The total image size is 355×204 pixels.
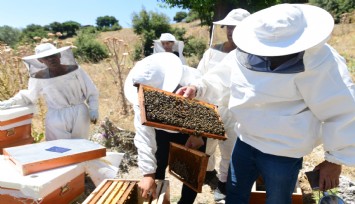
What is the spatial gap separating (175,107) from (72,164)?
123 centimetres

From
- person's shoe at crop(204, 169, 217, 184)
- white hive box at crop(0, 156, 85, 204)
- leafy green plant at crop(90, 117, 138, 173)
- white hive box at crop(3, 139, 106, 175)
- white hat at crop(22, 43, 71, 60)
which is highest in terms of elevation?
white hat at crop(22, 43, 71, 60)

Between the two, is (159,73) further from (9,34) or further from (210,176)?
(9,34)

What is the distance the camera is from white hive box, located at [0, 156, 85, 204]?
8.40ft

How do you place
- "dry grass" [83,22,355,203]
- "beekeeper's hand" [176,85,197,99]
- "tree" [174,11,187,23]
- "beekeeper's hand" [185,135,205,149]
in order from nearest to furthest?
1. "beekeeper's hand" [176,85,197,99]
2. "beekeeper's hand" [185,135,205,149]
3. "dry grass" [83,22,355,203]
4. "tree" [174,11,187,23]

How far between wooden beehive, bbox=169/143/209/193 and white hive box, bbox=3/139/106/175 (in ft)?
2.87

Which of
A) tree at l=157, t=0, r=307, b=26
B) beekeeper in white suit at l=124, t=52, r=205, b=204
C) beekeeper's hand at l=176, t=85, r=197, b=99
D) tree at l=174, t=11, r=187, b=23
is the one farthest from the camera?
tree at l=174, t=11, r=187, b=23

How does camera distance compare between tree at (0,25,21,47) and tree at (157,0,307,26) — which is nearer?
tree at (157,0,307,26)

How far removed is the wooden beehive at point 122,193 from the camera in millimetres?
2232

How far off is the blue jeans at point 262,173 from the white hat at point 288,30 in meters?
0.70

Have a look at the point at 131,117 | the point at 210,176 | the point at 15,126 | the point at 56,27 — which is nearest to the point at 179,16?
the point at 56,27

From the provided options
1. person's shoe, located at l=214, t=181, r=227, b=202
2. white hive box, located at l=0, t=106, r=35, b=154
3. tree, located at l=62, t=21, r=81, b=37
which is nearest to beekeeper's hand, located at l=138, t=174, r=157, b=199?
person's shoe, located at l=214, t=181, r=227, b=202

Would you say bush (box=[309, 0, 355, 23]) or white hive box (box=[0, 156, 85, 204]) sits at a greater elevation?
bush (box=[309, 0, 355, 23])

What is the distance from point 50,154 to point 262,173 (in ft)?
6.17

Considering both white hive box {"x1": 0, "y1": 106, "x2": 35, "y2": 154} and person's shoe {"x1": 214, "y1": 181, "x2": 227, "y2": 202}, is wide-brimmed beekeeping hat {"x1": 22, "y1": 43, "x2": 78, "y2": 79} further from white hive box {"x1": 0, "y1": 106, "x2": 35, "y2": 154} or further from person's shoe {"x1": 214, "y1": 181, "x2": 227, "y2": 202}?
person's shoe {"x1": 214, "y1": 181, "x2": 227, "y2": 202}
